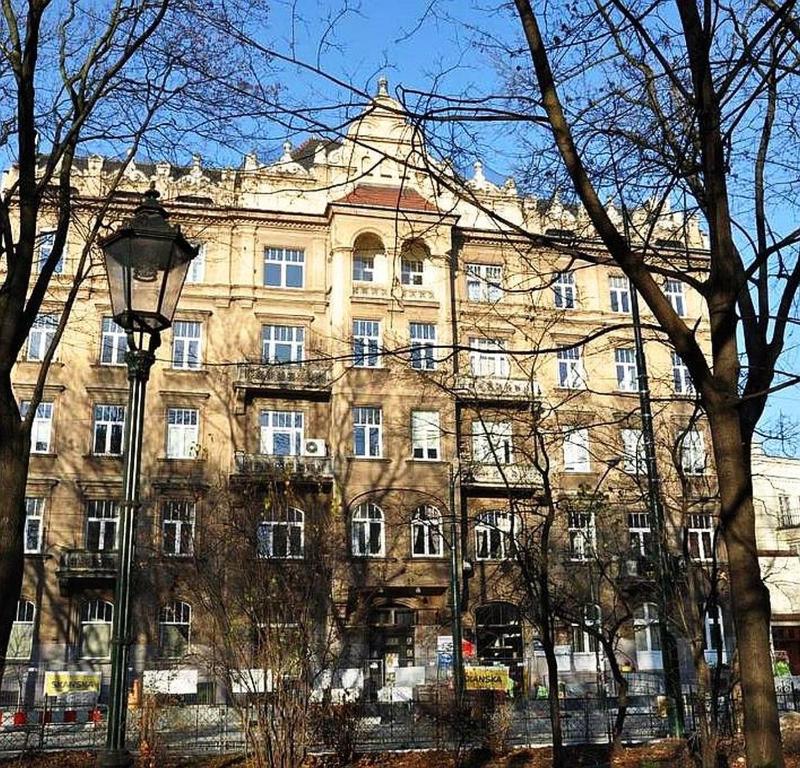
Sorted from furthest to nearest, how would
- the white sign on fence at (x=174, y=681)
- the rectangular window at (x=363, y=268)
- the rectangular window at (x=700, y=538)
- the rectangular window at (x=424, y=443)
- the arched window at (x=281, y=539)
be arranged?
the rectangular window at (x=700, y=538), the rectangular window at (x=363, y=268), the rectangular window at (x=424, y=443), the white sign on fence at (x=174, y=681), the arched window at (x=281, y=539)

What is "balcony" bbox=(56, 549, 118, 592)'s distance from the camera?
29.4 meters

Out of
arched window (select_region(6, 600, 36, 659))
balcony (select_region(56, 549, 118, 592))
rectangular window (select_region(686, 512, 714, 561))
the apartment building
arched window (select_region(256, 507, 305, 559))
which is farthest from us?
rectangular window (select_region(686, 512, 714, 561))

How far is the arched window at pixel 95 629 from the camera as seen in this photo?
29688 millimetres

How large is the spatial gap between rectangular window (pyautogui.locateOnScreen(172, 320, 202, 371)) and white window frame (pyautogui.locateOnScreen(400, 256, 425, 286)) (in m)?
7.60

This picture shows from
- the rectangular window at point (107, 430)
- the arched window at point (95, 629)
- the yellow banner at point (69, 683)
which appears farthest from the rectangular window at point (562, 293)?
the arched window at point (95, 629)

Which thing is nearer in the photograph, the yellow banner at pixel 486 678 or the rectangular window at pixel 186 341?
the yellow banner at pixel 486 678

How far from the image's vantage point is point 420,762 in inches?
582

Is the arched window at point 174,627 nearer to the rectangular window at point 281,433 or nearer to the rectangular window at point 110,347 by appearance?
the rectangular window at point 281,433

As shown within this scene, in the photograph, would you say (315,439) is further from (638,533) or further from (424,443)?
(638,533)

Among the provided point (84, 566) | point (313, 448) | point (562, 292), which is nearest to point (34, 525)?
point (84, 566)

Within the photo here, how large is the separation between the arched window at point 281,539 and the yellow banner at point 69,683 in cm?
756

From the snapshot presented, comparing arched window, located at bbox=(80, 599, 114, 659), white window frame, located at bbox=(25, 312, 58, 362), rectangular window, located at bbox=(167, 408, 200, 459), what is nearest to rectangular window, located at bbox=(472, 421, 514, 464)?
rectangular window, located at bbox=(167, 408, 200, 459)

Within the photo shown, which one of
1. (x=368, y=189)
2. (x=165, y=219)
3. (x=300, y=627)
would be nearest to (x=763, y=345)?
(x=165, y=219)

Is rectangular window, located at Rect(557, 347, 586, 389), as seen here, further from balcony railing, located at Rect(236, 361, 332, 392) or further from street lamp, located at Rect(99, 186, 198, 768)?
street lamp, located at Rect(99, 186, 198, 768)
